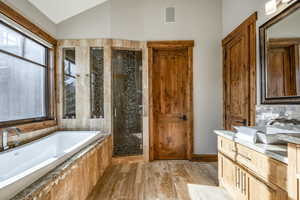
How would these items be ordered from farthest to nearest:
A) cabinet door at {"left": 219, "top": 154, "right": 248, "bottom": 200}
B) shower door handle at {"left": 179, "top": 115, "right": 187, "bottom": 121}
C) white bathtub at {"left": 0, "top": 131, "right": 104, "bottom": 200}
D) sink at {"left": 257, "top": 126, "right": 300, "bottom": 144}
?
1. shower door handle at {"left": 179, "top": 115, "right": 187, "bottom": 121}
2. cabinet door at {"left": 219, "top": 154, "right": 248, "bottom": 200}
3. sink at {"left": 257, "top": 126, "right": 300, "bottom": 144}
4. white bathtub at {"left": 0, "top": 131, "right": 104, "bottom": 200}

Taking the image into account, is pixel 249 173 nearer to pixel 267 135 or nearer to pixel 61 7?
pixel 267 135

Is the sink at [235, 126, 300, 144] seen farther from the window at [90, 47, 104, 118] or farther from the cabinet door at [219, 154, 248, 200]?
the window at [90, 47, 104, 118]

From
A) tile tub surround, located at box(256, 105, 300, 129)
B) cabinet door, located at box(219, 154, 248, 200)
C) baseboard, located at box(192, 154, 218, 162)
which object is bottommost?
baseboard, located at box(192, 154, 218, 162)

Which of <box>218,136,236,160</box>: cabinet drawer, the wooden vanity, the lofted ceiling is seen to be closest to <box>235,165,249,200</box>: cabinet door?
<box>218,136,236,160</box>: cabinet drawer

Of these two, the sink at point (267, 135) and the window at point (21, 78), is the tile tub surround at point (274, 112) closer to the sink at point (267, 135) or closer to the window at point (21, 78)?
the sink at point (267, 135)

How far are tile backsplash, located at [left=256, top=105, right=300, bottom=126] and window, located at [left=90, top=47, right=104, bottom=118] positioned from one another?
8.16 feet

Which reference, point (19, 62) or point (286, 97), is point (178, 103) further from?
point (19, 62)

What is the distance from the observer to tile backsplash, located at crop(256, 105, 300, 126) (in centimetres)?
161

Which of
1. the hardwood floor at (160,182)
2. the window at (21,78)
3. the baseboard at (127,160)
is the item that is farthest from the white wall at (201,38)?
the window at (21,78)

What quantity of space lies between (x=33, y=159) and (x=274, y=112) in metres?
2.97

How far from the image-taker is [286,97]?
1.71m

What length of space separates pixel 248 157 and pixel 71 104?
2909 millimetres

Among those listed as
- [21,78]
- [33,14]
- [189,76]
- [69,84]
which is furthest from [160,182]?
[33,14]

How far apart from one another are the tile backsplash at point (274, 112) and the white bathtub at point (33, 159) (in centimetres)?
222
